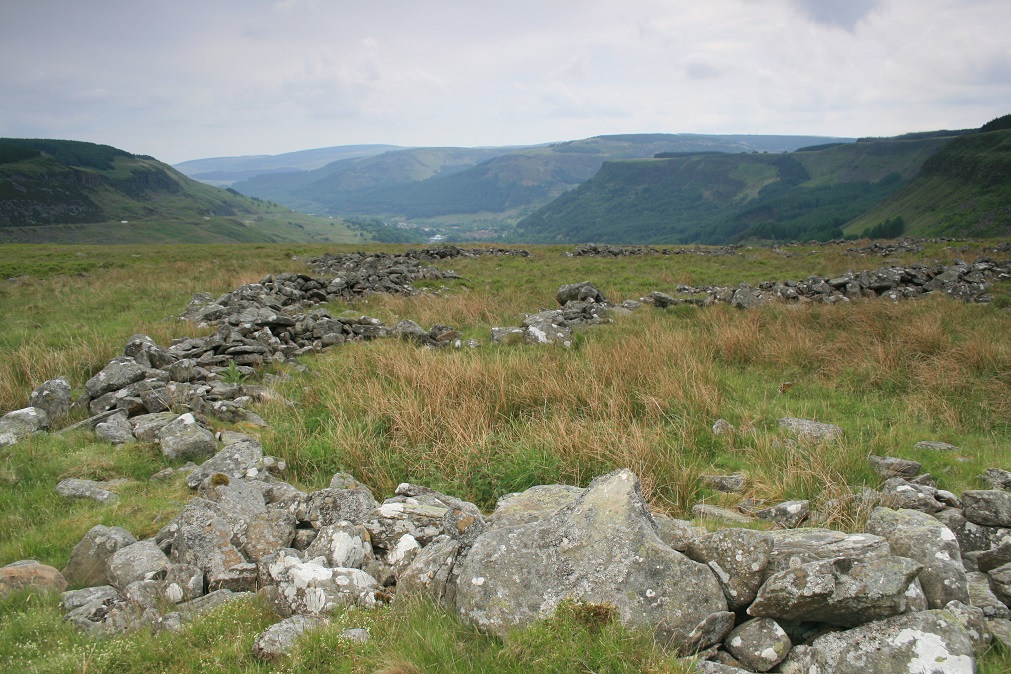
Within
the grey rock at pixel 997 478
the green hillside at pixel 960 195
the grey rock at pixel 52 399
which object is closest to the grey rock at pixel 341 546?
the grey rock at pixel 997 478

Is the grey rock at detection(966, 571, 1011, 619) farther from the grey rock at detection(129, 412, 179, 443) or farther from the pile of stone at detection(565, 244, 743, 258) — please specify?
the pile of stone at detection(565, 244, 743, 258)

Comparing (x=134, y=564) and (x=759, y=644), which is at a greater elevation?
(x=759, y=644)

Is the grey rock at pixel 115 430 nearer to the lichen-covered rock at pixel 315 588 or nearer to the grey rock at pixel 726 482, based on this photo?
the lichen-covered rock at pixel 315 588

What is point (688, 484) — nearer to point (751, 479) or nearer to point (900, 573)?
point (751, 479)

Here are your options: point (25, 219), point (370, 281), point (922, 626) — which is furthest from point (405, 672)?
point (25, 219)

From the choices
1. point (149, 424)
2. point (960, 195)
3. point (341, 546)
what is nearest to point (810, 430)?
point (341, 546)

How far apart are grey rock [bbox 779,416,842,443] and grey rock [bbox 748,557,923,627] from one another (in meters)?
3.44

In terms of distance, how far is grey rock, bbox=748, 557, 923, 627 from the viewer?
136 inches

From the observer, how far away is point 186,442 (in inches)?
304

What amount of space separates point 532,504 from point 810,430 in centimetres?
459

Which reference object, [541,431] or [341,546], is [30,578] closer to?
[341,546]

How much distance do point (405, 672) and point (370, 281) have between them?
21.2 metres

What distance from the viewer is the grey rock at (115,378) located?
9.61 m

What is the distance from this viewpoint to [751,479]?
6203 millimetres
